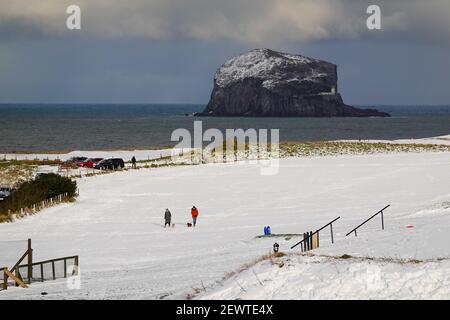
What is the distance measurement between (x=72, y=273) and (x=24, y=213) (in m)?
13.8

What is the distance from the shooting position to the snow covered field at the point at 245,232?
16.7 m

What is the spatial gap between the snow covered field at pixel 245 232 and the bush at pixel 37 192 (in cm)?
122

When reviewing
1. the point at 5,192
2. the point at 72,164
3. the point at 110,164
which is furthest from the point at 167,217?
the point at 72,164

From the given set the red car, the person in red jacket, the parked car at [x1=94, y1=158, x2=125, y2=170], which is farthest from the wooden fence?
the red car

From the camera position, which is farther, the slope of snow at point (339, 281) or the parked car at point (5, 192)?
the parked car at point (5, 192)

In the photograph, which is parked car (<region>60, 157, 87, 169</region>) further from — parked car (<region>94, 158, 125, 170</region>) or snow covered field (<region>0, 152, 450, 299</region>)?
snow covered field (<region>0, 152, 450, 299</region>)

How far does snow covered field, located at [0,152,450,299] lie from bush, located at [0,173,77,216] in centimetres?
122

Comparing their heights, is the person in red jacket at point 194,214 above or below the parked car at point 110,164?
below

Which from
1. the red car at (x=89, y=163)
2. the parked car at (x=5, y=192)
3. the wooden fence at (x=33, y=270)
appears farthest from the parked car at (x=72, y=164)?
the wooden fence at (x=33, y=270)

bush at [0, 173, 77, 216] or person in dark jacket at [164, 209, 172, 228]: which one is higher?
bush at [0, 173, 77, 216]

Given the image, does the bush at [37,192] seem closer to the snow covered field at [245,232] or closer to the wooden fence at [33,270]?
the snow covered field at [245,232]

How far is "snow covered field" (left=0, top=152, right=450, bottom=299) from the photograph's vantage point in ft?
54.7
